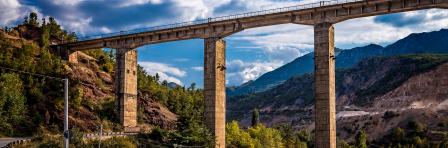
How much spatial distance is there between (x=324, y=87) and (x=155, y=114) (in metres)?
29.9

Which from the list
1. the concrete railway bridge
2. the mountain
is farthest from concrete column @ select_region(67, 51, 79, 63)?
the mountain

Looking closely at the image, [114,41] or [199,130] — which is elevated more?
[114,41]

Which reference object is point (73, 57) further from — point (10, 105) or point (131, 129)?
point (131, 129)

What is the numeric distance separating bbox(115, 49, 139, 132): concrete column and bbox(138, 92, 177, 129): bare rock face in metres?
6.15

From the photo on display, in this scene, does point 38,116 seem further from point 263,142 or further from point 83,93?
point 263,142

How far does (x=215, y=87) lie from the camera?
47250 millimetres

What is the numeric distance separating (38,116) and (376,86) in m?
143

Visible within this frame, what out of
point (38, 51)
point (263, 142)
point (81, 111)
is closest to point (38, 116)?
point (81, 111)

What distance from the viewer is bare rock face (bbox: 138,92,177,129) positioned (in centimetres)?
6359

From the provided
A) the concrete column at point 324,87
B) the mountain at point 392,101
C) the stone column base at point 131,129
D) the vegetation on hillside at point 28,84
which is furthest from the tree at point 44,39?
the mountain at point 392,101

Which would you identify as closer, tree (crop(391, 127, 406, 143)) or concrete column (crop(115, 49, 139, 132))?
concrete column (crop(115, 49, 139, 132))

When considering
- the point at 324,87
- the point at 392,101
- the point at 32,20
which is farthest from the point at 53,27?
the point at 392,101

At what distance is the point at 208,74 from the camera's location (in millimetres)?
48219

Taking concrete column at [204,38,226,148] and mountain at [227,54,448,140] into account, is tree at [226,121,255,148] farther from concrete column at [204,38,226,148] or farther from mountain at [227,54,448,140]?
mountain at [227,54,448,140]
